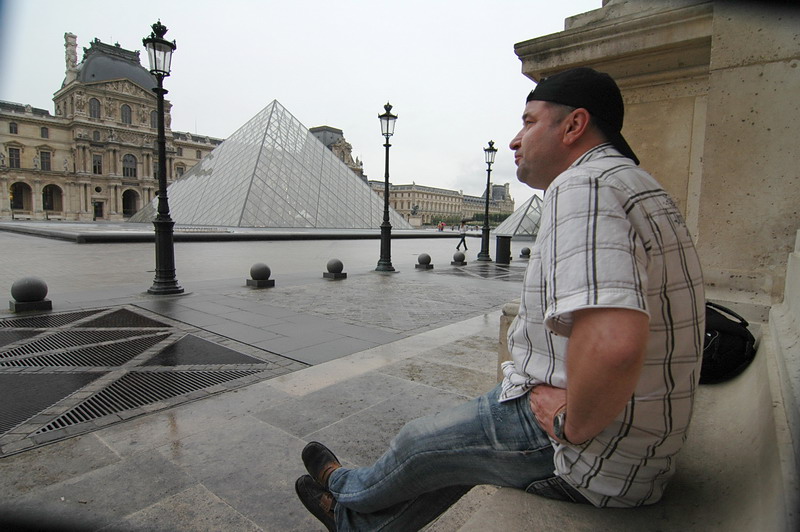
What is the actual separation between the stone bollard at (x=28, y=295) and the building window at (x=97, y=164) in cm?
6945

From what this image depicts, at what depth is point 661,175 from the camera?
9.01ft

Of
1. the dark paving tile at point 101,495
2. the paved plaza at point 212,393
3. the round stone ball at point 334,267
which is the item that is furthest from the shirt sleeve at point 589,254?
the round stone ball at point 334,267

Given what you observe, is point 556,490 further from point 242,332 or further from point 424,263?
point 424,263

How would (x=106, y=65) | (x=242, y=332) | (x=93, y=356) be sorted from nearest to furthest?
(x=93, y=356) < (x=242, y=332) < (x=106, y=65)

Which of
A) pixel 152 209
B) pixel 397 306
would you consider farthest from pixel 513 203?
pixel 397 306

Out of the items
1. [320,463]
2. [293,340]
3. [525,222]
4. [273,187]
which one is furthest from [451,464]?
[525,222]

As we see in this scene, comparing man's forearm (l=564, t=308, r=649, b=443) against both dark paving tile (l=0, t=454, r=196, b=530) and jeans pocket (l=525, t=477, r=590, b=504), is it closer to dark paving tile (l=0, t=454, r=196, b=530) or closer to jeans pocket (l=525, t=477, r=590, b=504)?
jeans pocket (l=525, t=477, r=590, b=504)

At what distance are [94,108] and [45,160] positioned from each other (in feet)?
30.6

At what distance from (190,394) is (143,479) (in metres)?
1.06

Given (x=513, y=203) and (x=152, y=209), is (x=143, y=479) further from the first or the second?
(x=513, y=203)

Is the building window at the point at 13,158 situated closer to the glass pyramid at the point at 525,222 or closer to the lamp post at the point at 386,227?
the glass pyramid at the point at 525,222

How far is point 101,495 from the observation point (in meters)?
1.95

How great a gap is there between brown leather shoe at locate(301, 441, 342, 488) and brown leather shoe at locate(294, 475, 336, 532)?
0.07ft

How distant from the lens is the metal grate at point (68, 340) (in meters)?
3.99
